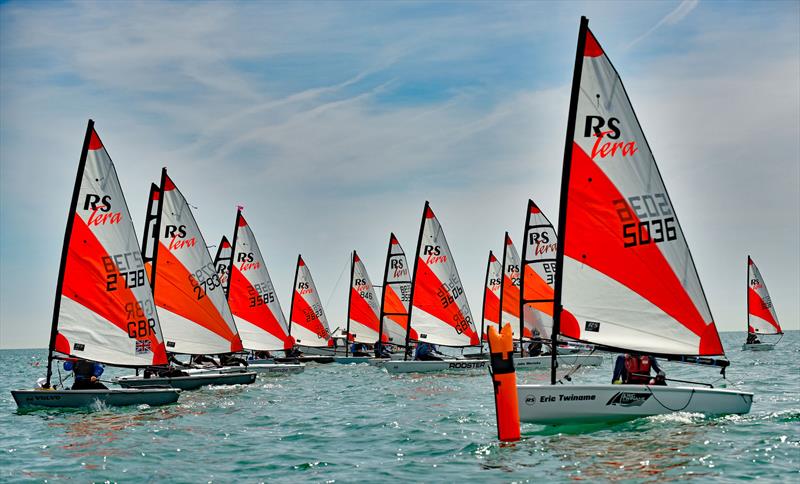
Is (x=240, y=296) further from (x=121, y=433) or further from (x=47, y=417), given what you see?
(x=121, y=433)

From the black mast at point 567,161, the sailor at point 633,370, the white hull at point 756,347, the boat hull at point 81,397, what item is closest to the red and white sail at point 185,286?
the boat hull at point 81,397

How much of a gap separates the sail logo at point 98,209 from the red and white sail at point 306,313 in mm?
29013

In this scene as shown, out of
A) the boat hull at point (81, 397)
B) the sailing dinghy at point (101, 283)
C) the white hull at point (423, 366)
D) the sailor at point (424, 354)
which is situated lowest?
the boat hull at point (81, 397)

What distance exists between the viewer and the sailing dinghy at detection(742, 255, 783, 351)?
59938 millimetres

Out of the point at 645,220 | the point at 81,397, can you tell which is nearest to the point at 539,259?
the point at 645,220

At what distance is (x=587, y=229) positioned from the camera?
16.1 metres

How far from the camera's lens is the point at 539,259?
36.7m

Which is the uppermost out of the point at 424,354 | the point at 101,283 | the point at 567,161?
the point at 567,161

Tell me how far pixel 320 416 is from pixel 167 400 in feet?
14.1

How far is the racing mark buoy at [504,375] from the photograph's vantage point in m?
13.2

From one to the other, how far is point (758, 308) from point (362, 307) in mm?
30386

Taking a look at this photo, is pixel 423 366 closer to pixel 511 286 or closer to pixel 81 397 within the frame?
pixel 511 286

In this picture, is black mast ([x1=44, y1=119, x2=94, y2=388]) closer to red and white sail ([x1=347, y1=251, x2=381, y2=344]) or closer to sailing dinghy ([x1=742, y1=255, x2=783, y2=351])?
red and white sail ([x1=347, y1=251, x2=381, y2=344])

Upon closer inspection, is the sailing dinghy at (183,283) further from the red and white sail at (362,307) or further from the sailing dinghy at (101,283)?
the red and white sail at (362,307)
